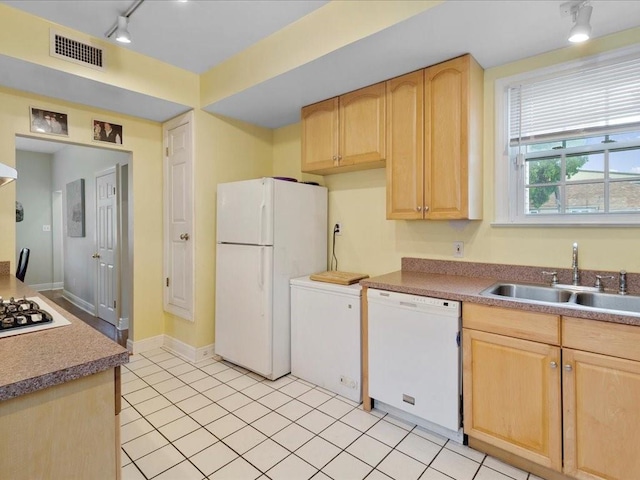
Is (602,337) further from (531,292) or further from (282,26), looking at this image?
(282,26)

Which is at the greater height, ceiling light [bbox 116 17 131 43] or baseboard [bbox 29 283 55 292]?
ceiling light [bbox 116 17 131 43]

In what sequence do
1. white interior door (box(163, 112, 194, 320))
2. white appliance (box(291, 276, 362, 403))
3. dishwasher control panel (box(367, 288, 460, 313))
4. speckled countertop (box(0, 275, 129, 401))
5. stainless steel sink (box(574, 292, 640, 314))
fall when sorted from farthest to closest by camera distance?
white interior door (box(163, 112, 194, 320)), white appliance (box(291, 276, 362, 403)), dishwasher control panel (box(367, 288, 460, 313)), stainless steel sink (box(574, 292, 640, 314)), speckled countertop (box(0, 275, 129, 401))

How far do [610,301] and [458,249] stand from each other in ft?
2.93

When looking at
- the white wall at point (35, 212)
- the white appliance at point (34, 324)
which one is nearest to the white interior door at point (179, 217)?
the white appliance at point (34, 324)

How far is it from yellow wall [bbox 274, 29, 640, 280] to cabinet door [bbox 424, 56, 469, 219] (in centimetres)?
30

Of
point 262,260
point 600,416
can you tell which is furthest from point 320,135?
point 600,416

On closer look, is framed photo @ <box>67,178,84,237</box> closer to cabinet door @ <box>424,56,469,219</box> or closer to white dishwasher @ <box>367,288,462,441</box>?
white dishwasher @ <box>367,288,462,441</box>

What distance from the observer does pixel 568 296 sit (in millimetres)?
1926

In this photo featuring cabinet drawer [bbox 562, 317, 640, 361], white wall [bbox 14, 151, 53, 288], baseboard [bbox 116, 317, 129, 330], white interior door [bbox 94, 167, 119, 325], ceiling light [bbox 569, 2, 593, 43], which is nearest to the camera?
cabinet drawer [bbox 562, 317, 640, 361]

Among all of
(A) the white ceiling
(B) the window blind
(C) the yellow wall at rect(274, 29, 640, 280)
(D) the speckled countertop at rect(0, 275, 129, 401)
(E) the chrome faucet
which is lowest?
(D) the speckled countertop at rect(0, 275, 129, 401)

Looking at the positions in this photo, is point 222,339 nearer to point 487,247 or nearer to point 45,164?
point 487,247

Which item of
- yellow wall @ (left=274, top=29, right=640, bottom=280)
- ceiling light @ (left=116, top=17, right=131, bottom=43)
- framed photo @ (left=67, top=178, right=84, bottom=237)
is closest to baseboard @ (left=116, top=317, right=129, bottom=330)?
framed photo @ (left=67, top=178, right=84, bottom=237)

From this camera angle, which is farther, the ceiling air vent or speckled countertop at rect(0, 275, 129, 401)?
the ceiling air vent

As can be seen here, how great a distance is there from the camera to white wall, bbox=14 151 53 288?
238 inches
